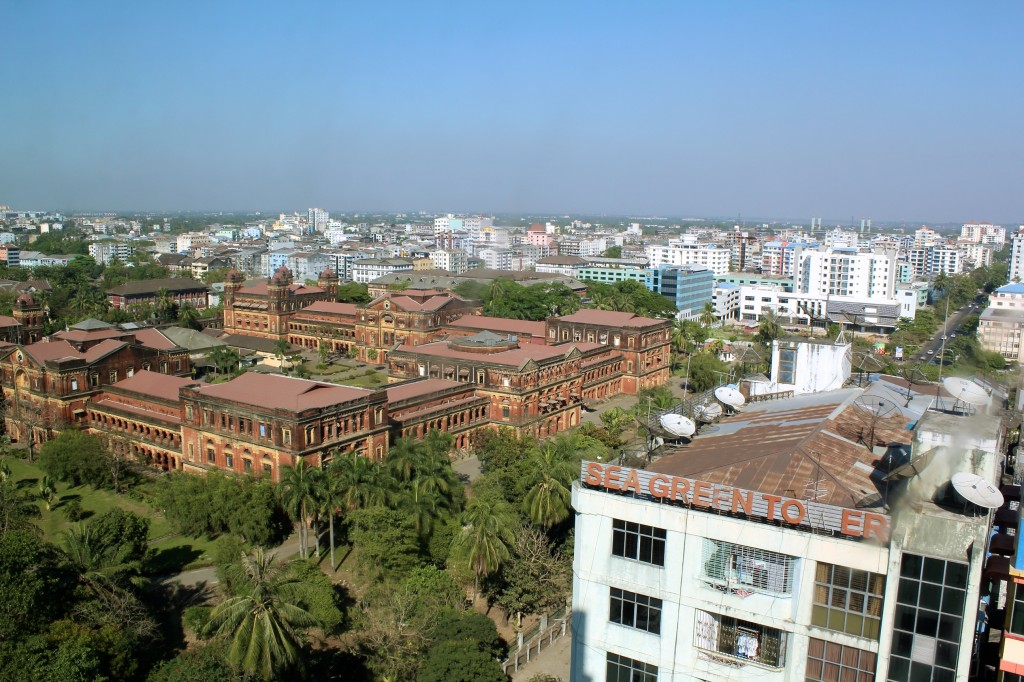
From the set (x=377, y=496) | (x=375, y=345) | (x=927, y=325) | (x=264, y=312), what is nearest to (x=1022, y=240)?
(x=927, y=325)

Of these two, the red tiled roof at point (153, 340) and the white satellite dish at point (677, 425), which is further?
the red tiled roof at point (153, 340)

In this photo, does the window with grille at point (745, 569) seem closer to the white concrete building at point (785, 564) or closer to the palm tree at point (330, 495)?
the white concrete building at point (785, 564)

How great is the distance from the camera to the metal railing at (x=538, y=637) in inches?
1431

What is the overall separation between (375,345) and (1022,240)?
150 meters

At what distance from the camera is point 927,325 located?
127188 millimetres

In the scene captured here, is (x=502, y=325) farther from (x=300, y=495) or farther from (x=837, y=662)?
(x=837, y=662)

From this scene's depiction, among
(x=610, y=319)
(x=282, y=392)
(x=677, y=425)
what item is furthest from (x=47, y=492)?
(x=610, y=319)

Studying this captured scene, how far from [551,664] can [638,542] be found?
16307 mm

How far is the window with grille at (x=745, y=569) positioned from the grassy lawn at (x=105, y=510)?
3471 centimetres

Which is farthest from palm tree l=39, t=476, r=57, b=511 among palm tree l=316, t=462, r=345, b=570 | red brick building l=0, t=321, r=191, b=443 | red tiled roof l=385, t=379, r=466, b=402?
red tiled roof l=385, t=379, r=466, b=402

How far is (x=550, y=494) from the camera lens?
45.3m

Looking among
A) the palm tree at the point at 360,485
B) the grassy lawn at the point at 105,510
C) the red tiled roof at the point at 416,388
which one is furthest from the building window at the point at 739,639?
the red tiled roof at the point at 416,388

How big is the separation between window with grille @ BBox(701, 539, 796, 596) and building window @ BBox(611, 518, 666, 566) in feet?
4.28

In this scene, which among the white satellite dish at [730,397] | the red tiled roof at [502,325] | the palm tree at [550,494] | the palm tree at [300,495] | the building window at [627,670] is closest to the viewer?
the building window at [627,670]
